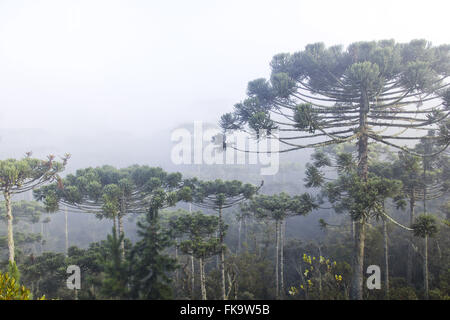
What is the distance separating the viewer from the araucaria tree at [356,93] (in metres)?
8.25

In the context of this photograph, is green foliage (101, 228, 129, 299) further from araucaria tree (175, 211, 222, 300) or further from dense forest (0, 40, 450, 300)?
araucaria tree (175, 211, 222, 300)

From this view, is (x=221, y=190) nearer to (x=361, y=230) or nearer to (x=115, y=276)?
(x=361, y=230)

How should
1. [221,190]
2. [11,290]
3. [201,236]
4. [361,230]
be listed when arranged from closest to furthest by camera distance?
[11,290]
[361,230]
[201,236]
[221,190]

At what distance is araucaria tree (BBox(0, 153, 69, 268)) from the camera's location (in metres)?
10.4

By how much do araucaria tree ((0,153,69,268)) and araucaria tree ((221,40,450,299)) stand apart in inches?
385

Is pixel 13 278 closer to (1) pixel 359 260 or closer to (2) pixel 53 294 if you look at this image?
(2) pixel 53 294

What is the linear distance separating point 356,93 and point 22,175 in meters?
17.1

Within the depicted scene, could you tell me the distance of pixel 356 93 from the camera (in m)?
9.90

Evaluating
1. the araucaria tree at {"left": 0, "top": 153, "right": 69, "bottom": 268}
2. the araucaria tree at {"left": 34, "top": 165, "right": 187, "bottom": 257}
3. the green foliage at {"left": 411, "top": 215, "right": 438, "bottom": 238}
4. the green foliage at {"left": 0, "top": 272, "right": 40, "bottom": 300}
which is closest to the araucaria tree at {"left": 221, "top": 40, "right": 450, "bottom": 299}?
the green foliage at {"left": 411, "top": 215, "right": 438, "bottom": 238}

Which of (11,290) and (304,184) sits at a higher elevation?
(304,184)

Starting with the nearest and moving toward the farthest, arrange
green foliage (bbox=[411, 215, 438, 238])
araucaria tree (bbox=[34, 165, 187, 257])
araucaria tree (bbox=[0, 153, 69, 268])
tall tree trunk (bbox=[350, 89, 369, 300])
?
green foliage (bbox=[411, 215, 438, 238]) < tall tree trunk (bbox=[350, 89, 369, 300]) < araucaria tree (bbox=[0, 153, 69, 268]) < araucaria tree (bbox=[34, 165, 187, 257])

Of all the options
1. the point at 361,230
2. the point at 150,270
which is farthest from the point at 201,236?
the point at 361,230

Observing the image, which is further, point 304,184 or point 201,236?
point 201,236
